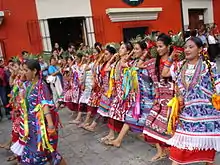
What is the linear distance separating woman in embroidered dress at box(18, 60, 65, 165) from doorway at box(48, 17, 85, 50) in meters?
7.96

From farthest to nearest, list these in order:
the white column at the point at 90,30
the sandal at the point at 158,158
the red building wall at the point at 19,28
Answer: the white column at the point at 90,30 → the red building wall at the point at 19,28 → the sandal at the point at 158,158

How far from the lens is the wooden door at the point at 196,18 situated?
46.4ft

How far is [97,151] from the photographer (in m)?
4.38

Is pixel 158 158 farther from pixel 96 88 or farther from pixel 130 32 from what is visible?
pixel 130 32

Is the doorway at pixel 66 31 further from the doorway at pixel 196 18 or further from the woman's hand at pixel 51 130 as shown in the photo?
the woman's hand at pixel 51 130

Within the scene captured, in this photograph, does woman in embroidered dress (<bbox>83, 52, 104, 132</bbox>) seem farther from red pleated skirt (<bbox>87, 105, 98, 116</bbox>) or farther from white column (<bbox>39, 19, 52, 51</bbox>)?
white column (<bbox>39, 19, 52, 51</bbox>)

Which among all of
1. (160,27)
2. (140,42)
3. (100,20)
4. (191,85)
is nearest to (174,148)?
(191,85)

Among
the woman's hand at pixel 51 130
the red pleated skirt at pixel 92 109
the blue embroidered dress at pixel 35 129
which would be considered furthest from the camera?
the red pleated skirt at pixel 92 109

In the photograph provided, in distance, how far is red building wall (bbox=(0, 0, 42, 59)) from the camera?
30.7 ft

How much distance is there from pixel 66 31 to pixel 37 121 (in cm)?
849

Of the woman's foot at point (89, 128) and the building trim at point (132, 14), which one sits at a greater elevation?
the building trim at point (132, 14)

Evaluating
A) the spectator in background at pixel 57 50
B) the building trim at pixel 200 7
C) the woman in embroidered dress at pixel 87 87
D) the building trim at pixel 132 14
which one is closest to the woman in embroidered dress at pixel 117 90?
the woman in embroidered dress at pixel 87 87

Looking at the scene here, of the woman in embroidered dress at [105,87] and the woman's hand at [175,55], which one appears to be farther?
the woman in embroidered dress at [105,87]

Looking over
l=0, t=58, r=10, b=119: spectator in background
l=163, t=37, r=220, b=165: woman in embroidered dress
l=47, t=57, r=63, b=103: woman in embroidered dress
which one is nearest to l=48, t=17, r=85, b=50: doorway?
l=47, t=57, r=63, b=103: woman in embroidered dress
